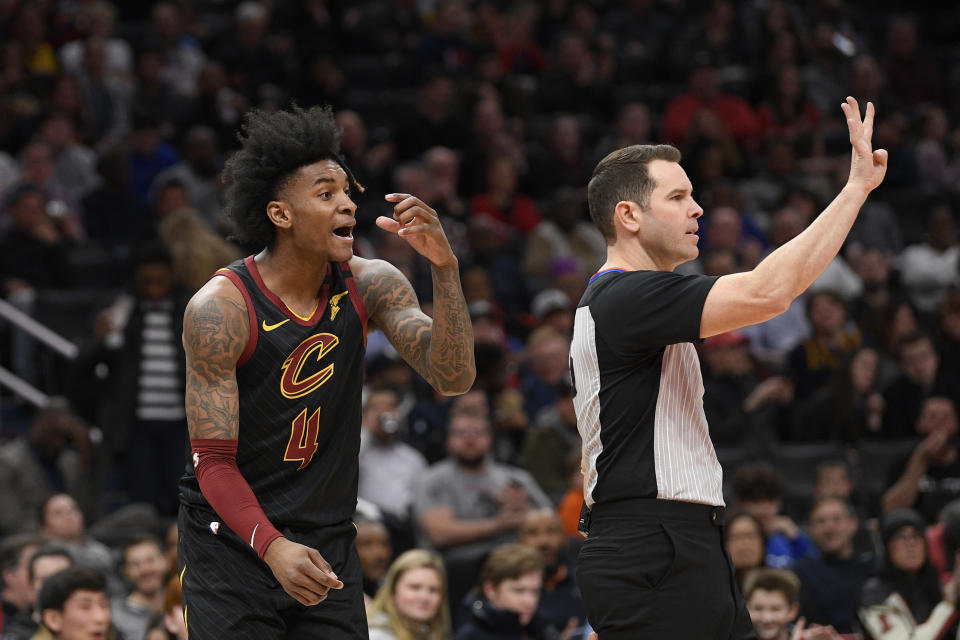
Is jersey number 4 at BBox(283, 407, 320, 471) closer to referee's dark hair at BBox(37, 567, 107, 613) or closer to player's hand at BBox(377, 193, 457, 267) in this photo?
player's hand at BBox(377, 193, 457, 267)

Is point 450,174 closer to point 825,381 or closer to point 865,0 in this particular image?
point 825,381

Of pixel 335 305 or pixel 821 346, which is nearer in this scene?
pixel 335 305

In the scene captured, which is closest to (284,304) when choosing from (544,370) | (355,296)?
(355,296)

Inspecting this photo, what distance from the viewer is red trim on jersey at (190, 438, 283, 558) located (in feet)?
13.0

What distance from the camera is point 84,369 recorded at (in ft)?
A: 33.7

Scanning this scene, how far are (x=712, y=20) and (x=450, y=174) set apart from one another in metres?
5.06

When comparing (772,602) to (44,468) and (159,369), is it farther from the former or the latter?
(44,468)

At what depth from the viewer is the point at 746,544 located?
25.4 feet

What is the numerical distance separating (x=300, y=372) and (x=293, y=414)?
131 millimetres

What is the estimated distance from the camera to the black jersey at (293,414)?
4.25 metres

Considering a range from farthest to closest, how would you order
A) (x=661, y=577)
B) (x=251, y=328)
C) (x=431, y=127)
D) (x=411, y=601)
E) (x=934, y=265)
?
(x=431, y=127), (x=934, y=265), (x=411, y=601), (x=251, y=328), (x=661, y=577)

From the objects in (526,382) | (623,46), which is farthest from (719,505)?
(623,46)

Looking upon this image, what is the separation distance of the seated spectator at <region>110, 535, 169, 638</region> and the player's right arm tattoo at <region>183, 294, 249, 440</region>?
367cm

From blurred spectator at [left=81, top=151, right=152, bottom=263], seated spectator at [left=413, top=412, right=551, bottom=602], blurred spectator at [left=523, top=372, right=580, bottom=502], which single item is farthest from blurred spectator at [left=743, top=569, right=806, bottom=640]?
blurred spectator at [left=81, top=151, right=152, bottom=263]
